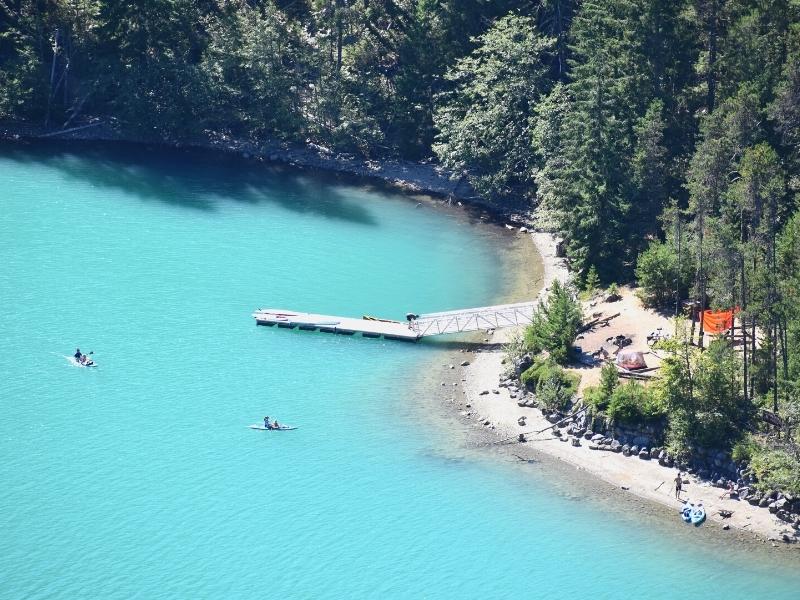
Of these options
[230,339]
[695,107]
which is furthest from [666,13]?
[230,339]

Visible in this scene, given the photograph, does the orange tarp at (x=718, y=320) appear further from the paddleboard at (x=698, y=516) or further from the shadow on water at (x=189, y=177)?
the shadow on water at (x=189, y=177)

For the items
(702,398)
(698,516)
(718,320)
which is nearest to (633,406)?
(702,398)

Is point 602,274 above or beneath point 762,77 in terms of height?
beneath

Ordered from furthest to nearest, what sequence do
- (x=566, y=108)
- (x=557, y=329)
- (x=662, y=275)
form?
(x=566, y=108) → (x=662, y=275) → (x=557, y=329)

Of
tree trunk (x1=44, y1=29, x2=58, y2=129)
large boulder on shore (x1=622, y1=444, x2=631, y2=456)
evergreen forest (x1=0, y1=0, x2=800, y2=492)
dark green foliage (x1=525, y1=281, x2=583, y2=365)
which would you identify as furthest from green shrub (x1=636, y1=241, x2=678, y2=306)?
tree trunk (x1=44, y1=29, x2=58, y2=129)

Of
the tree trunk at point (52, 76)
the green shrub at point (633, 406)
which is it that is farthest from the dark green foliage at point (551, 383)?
the tree trunk at point (52, 76)

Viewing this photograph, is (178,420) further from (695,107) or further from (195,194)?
(695,107)

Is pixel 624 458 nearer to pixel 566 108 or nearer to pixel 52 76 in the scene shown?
pixel 566 108
